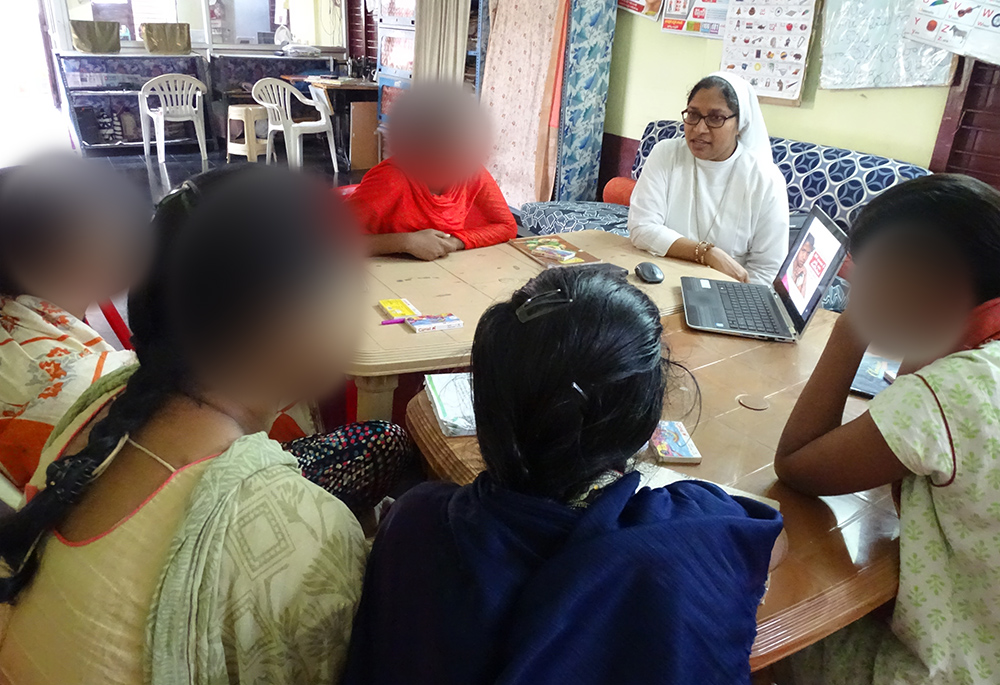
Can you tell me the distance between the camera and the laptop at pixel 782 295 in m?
1.50

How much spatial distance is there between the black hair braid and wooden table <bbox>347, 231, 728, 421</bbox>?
42 cm

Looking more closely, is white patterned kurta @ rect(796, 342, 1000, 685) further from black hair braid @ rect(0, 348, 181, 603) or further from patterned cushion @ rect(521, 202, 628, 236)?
patterned cushion @ rect(521, 202, 628, 236)

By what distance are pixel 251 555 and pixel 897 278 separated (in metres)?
0.99

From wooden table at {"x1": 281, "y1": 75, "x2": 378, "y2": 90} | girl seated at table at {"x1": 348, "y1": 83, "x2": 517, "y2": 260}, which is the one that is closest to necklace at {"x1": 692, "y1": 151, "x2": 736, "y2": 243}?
girl seated at table at {"x1": 348, "y1": 83, "x2": 517, "y2": 260}

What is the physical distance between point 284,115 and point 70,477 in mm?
6488

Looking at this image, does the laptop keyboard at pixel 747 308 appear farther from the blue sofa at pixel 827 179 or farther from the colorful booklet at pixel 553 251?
the blue sofa at pixel 827 179

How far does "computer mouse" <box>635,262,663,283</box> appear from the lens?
6.23 feet

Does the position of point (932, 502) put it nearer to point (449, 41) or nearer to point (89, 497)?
point (89, 497)

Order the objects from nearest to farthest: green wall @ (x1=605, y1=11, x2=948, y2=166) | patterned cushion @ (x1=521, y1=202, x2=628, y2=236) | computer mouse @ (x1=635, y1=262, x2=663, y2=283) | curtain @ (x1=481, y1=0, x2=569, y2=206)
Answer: computer mouse @ (x1=635, y1=262, x2=663, y2=283) → green wall @ (x1=605, y1=11, x2=948, y2=166) → patterned cushion @ (x1=521, y1=202, x2=628, y2=236) → curtain @ (x1=481, y1=0, x2=569, y2=206)

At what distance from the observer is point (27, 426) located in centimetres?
120

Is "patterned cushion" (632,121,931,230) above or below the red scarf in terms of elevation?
below

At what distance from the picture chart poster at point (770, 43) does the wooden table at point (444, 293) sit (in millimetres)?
1810

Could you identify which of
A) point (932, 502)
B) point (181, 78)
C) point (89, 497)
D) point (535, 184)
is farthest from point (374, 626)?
point (181, 78)

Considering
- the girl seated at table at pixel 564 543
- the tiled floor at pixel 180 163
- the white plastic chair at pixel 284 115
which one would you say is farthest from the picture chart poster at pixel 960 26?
the white plastic chair at pixel 284 115
